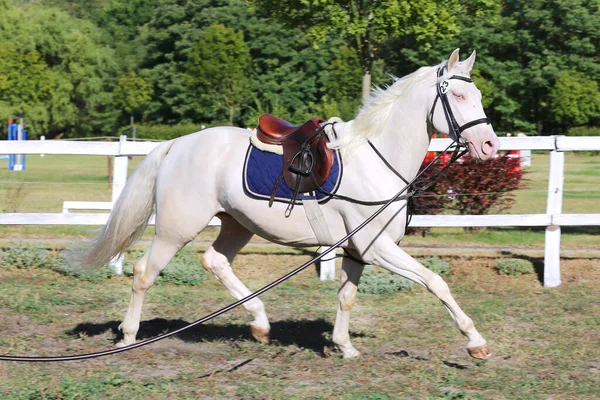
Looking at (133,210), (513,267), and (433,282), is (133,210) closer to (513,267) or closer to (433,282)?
(433,282)

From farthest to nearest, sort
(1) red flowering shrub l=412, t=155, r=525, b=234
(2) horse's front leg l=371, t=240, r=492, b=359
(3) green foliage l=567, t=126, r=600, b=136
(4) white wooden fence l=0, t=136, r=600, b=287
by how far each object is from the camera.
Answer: (3) green foliage l=567, t=126, r=600, b=136, (1) red flowering shrub l=412, t=155, r=525, b=234, (4) white wooden fence l=0, t=136, r=600, b=287, (2) horse's front leg l=371, t=240, r=492, b=359

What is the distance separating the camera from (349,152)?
19.9 feet

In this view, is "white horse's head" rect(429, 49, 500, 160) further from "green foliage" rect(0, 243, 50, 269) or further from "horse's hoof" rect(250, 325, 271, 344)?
"green foliage" rect(0, 243, 50, 269)

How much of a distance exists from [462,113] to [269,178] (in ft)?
5.00

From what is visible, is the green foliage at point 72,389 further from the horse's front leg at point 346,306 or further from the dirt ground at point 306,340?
the horse's front leg at point 346,306

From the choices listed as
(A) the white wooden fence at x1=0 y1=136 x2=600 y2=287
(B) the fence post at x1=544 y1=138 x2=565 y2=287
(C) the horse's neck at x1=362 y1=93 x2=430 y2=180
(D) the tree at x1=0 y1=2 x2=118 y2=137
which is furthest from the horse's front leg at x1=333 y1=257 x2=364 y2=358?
(D) the tree at x1=0 y1=2 x2=118 y2=137

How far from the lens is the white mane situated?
19.9 ft

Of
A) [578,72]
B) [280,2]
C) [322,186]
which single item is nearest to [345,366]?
[322,186]

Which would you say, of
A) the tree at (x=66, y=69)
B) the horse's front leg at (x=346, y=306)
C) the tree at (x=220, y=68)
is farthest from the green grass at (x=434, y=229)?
the tree at (x=66, y=69)

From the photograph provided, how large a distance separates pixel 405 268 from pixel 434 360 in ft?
2.93

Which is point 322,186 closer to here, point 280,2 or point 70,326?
point 70,326

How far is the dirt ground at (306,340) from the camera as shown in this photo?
5477mm

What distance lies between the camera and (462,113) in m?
5.73

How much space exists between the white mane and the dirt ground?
171cm
